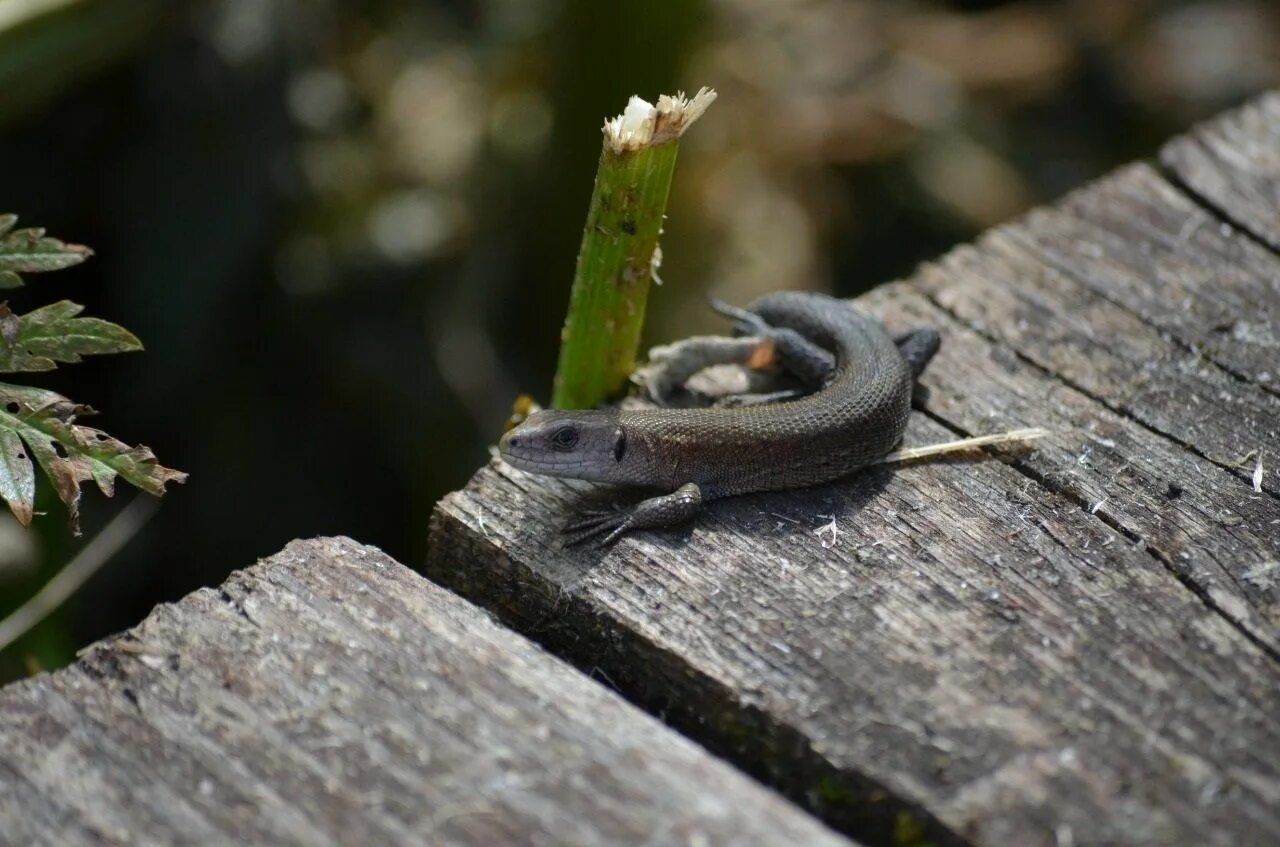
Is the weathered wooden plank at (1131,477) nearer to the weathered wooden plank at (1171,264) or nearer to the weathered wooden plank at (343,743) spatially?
the weathered wooden plank at (1171,264)

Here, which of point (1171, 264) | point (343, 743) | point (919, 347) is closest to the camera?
point (343, 743)

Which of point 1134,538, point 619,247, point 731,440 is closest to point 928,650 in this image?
point 1134,538

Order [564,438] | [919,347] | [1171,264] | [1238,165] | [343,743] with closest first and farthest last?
[343,743] < [564,438] < [919,347] < [1171,264] < [1238,165]

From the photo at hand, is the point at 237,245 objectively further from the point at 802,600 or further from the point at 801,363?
the point at 802,600

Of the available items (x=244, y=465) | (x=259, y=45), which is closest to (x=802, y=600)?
(x=244, y=465)

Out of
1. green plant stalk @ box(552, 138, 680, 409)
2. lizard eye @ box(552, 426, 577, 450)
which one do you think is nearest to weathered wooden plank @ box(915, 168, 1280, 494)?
green plant stalk @ box(552, 138, 680, 409)

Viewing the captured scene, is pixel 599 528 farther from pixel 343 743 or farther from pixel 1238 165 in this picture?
pixel 1238 165
